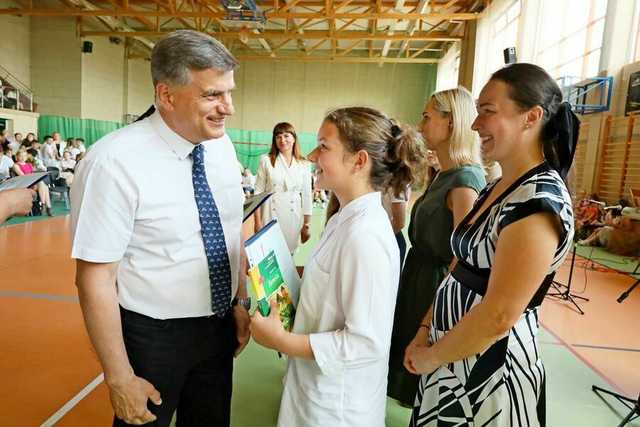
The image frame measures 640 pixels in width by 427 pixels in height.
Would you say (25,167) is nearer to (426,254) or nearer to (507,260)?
(426,254)

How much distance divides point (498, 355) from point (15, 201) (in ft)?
5.83

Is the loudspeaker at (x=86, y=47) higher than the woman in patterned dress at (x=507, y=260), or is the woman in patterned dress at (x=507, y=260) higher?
the loudspeaker at (x=86, y=47)

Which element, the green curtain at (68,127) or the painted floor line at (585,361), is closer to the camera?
the painted floor line at (585,361)

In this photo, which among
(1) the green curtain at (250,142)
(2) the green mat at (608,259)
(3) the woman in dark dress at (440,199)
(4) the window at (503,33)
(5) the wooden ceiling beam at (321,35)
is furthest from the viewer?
(1) the green curtain at (250,142)

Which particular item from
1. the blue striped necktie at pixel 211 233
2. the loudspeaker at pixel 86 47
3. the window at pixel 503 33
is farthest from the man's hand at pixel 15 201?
the loudspeaker at pixel 86 47

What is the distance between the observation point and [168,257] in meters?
1.23

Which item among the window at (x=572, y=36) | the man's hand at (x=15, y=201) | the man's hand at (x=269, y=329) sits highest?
the window at (x=572, y=36)

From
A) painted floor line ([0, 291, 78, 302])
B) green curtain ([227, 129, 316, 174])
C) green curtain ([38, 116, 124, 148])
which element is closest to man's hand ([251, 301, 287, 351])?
painted floor line ([0, 291, 78, 302])

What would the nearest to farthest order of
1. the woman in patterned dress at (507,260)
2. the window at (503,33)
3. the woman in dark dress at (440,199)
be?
the woman in patterned dress at (507,260) < the woman in dark dress at (440,199) < the window at (503,33)

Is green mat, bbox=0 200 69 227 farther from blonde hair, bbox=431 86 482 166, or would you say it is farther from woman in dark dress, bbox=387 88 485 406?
blonde hair, bbox=431 86 482 166

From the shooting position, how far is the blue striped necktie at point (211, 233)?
1284 mm

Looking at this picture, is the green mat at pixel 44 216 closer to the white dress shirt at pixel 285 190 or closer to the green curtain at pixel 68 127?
the white dress shirt at pixel 285 190

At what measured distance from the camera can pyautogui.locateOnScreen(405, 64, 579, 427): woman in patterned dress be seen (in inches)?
40.0

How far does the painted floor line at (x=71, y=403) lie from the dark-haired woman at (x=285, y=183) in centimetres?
188
